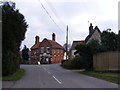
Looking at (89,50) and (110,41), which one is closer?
(89,50)

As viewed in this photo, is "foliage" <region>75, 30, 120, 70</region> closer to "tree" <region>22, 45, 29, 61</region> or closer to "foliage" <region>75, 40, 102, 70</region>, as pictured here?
"foliage" <region>75, 40, 102, 70</region>

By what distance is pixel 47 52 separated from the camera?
102m

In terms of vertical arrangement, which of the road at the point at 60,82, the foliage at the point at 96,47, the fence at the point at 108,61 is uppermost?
the foliage at the point at 96,47

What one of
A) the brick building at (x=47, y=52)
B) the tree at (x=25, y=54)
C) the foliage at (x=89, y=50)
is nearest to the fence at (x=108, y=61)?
the foliage at (x=89, y=50)

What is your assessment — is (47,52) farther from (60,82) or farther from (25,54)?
(60,82)

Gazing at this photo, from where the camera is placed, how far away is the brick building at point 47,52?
101 m

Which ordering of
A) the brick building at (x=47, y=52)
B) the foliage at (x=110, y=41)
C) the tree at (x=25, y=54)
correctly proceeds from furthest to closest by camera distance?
the tree at (x=25, y=54) → the brick building at (x=47, y=52) → the foliage at (x=110, y=41)

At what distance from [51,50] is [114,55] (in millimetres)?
66998

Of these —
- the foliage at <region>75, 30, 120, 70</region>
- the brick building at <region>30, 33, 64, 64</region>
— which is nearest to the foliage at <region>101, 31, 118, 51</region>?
the foliage at <region>75, 30, 120, 70</region>

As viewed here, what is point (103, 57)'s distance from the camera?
1405 inches

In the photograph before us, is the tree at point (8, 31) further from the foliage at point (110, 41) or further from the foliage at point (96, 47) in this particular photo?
the foliage at point (110, 41)

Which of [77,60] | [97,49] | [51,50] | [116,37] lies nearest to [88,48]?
[97,49]

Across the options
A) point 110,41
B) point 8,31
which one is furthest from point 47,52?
point 8,31

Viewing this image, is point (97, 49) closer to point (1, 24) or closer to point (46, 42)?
point (1, 24)
